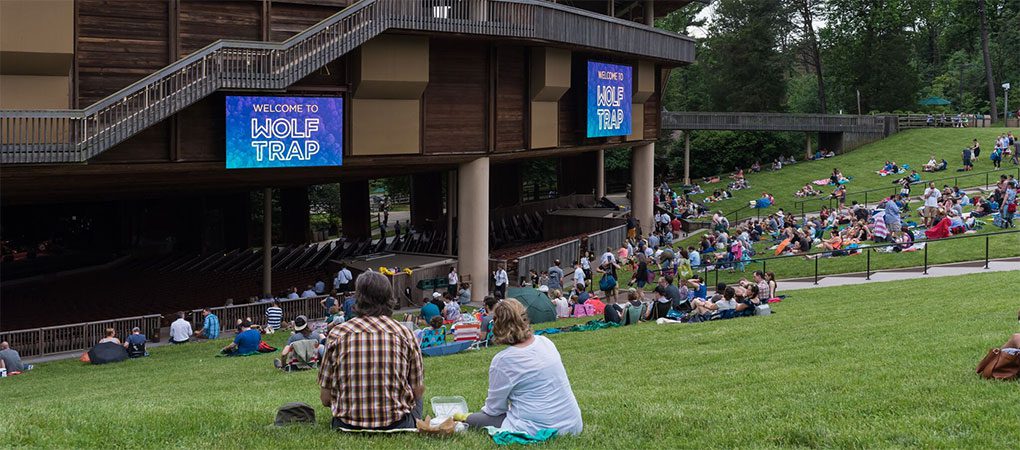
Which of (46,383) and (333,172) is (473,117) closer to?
(333,172)

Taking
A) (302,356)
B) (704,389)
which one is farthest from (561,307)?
(704,389)

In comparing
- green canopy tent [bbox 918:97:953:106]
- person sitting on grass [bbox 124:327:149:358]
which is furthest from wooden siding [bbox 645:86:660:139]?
green canopy tent [bbox 918:97:953:106]

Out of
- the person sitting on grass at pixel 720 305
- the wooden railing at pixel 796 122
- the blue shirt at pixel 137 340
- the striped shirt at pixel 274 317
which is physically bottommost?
the blue shirt at pixel 137 340

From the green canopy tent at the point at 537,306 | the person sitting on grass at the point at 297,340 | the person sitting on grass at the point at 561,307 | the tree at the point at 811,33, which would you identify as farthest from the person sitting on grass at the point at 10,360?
the tree at the point at 811,33

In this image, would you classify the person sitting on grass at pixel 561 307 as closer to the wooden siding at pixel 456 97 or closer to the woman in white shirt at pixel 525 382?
the wooden siding at pixel 456 97

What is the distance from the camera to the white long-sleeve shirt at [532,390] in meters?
8.68

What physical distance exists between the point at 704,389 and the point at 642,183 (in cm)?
3841

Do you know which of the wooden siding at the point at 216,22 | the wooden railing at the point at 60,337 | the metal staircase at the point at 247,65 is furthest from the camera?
the wooden siding at the point at 216,22

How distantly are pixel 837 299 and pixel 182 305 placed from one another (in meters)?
20.6

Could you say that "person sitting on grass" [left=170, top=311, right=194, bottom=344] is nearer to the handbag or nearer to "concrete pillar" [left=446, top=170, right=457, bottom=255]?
"concrete pillar" [left=446, top=170, right=457, bottom=255]

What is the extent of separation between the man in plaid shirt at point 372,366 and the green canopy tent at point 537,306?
1541 cm

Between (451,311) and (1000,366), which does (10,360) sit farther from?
(1000,366)

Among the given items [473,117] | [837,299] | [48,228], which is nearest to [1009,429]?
[837,299]

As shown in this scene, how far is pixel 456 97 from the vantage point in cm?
3212
